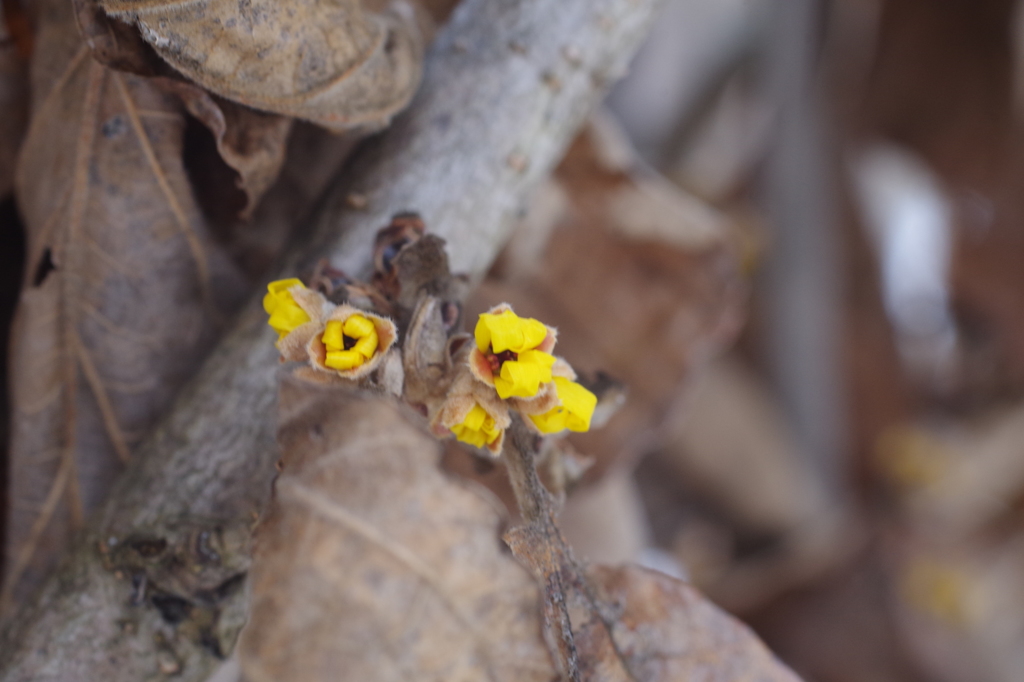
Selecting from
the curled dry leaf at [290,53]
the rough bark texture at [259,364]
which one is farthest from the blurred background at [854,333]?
the curled dry leaf at [290,53]

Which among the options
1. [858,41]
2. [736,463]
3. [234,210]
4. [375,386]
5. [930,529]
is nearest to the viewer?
[375,386]

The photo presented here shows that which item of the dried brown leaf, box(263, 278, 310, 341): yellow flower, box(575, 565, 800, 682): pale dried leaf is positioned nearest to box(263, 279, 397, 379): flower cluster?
box(263, 278, 310, 341): yellow flower

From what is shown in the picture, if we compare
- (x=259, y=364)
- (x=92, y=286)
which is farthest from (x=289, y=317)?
(x=92, y=286)

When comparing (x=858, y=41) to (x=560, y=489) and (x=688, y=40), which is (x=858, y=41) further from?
(x=560, y=489)

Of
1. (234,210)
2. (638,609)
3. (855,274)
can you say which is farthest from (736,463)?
(234,210)

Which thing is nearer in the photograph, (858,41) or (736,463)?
(736,463)

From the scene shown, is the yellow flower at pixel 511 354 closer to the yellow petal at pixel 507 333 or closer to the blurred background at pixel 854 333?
the yellow petal at pixel 507 333

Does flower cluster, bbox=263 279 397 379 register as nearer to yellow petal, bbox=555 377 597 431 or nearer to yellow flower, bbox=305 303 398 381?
yellow flower, bbox=305 303 398 381
